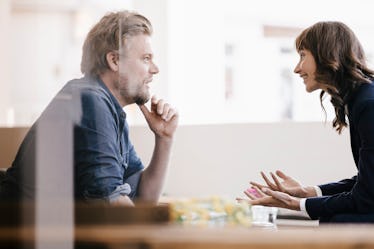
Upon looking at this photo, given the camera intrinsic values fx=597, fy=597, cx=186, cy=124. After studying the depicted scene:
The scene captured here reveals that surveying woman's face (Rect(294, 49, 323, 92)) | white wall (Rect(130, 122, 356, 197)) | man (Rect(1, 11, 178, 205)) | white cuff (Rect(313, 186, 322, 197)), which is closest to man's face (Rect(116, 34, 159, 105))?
man (Rect(1, 11, 178, 205))

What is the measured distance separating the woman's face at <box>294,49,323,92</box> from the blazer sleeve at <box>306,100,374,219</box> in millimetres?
187

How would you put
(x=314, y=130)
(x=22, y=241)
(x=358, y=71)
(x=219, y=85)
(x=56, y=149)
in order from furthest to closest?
(x=219, y=85) < (x=314, y=130) < (x=358, y=71) < (x=56, y=149) < (x=22, y=241)

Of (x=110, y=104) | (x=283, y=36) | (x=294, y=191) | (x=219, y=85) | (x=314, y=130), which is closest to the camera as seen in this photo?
(x=110, y=104)

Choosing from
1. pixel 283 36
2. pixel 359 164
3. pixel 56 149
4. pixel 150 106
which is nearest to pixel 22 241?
pixel 56 149

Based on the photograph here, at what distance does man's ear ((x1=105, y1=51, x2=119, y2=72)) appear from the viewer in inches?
44.5

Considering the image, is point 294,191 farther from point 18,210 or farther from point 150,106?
point 18,210

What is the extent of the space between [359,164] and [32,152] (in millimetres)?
701

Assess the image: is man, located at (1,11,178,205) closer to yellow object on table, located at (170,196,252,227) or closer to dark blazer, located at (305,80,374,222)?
yellow object on table, located at (170,196,252,227)

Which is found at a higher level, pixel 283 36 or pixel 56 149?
pixel 283 36

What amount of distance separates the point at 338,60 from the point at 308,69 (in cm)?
9

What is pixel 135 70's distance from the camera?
1238 millimetres

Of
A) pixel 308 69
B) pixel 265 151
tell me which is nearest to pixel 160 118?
pixel 308 69

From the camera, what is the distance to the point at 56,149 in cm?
92

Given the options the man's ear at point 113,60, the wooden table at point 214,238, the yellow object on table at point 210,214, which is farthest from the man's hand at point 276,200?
the wooden table at point 214,238
